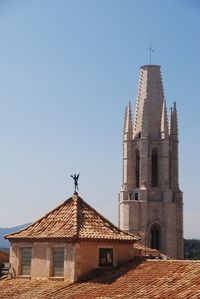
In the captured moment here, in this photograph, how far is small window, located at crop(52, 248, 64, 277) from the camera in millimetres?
26406

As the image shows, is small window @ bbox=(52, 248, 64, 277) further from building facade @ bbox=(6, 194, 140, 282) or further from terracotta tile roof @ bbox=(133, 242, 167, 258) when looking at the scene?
terracotta tile roof @ bbox=(133, 242, 167, 258)

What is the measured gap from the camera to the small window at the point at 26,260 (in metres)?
27.7

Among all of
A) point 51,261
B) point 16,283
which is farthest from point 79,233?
point 16,283

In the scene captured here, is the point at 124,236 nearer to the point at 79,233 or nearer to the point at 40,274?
the point at 79,233

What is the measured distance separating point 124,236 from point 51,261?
3.29m

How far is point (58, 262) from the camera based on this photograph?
2658 centimetres

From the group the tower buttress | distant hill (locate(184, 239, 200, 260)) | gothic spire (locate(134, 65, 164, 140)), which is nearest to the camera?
gothic spire (locate(134, 65, 164, 140))

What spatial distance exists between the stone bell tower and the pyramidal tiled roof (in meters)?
57.5

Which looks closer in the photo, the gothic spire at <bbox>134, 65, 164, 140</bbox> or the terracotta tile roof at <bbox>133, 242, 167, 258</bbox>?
the terracotta tile roof at <bbox>133, 242, 167, 258</bbox>

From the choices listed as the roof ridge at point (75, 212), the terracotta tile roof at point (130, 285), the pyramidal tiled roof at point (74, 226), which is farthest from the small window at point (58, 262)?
the roof ridge at point (75, 212)

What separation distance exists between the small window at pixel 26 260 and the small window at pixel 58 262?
147cm

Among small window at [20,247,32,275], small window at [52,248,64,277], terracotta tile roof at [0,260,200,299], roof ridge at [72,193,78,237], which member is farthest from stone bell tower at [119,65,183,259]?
terracotta tile roof at [0,260,200,299]

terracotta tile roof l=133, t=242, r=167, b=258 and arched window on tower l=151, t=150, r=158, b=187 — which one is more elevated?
arched window on tower l=151, t=150, r=158, b=187

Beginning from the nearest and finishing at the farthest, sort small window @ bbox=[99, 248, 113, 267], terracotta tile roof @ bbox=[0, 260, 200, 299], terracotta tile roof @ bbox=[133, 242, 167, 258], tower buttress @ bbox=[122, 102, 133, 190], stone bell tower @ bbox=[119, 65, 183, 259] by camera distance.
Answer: terracotta tile roof @ bbox=[0, 260, 200, 299]
small window @ bbox=[99, 248, 113, 267]
terracotta tile roof @ bbox=[133, 242, 167, 258]
stone bell tower @ bbox=[119, 65, 183, 259]
tower buttress @ bbox=[122, 102, 133, 190]
